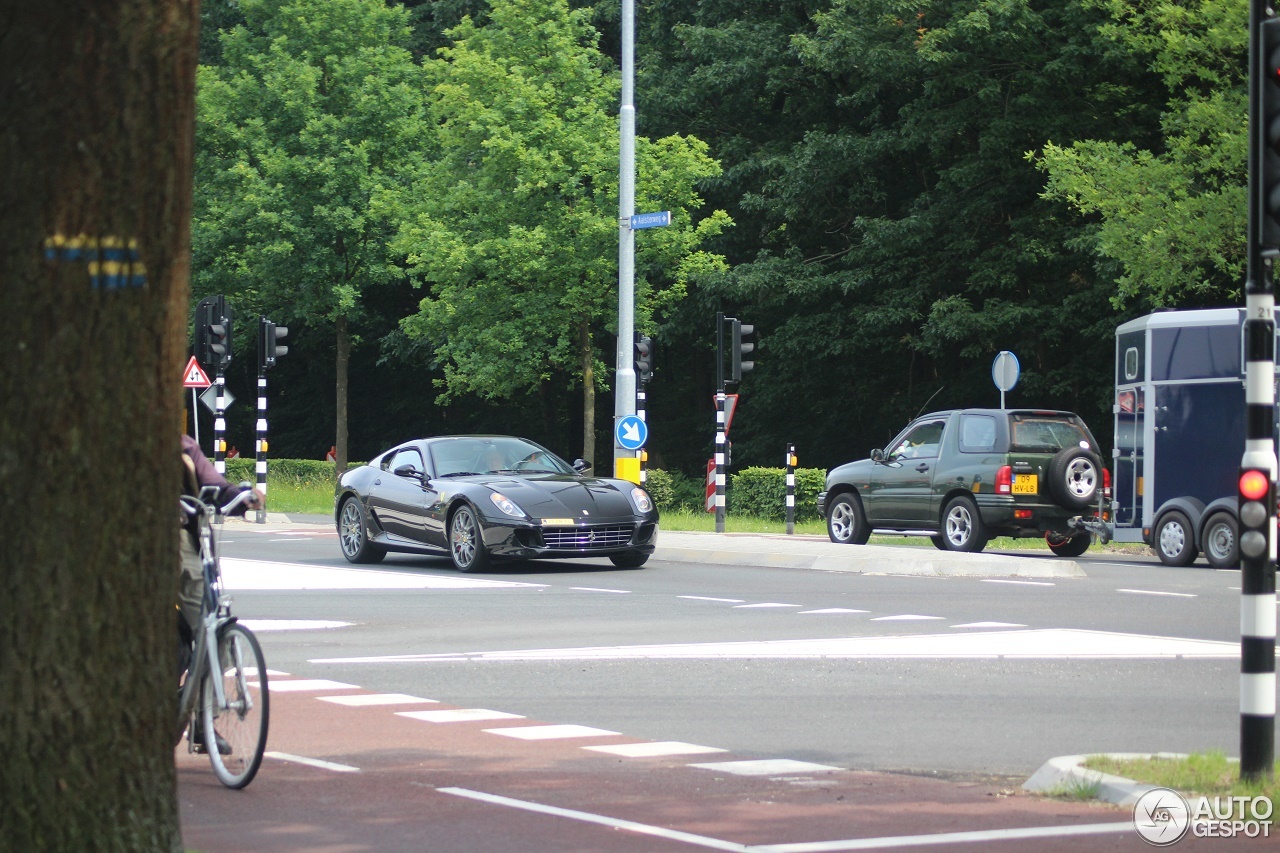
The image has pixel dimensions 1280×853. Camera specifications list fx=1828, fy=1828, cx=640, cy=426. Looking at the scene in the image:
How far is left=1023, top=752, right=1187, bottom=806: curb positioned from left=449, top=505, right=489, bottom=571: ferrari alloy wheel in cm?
1218

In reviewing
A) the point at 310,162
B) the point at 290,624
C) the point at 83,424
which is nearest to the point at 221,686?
the point at 83,424

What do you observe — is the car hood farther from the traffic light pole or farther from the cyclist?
the traffic light pole

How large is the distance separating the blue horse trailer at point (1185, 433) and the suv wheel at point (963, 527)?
6.62ft

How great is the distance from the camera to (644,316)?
132ft

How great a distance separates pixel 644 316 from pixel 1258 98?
33383mm

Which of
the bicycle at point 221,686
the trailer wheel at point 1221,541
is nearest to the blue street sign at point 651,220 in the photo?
the trailer wheel at point 1221,541

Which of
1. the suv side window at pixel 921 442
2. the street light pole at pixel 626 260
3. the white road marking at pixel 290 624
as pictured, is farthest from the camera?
the street light pole at pixel 626 260

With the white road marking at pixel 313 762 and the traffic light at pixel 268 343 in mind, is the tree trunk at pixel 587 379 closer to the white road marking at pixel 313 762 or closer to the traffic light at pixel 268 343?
the traffic light at pixel 268 343

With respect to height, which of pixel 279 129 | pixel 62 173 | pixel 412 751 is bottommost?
pixel 412 751

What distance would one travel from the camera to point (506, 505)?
19297mm

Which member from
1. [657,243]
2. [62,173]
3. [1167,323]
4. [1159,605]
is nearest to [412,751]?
[62,173]

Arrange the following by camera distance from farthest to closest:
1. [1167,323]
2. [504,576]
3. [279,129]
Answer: [279,129] < [1167,323] < [504,576]

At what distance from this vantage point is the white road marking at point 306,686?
10.5m

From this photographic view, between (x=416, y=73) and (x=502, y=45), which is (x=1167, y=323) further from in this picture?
(x=416, y=73)
